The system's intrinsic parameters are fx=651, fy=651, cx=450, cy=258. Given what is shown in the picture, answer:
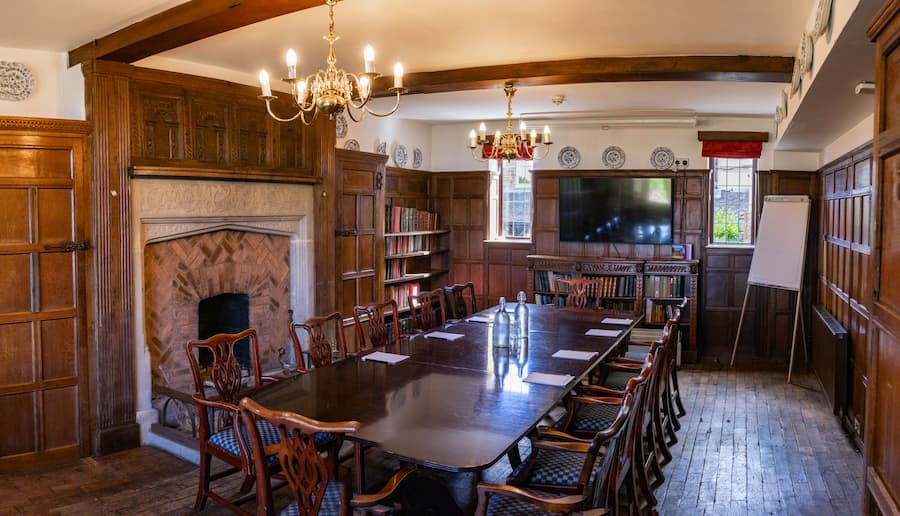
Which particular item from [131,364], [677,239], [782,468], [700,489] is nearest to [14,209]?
[131,364]

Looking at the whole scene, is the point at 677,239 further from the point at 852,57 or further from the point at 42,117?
the point at 42,117

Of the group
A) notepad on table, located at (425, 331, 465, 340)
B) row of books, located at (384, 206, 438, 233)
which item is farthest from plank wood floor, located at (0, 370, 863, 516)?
row of books, located at (384, 206, 438, 233)

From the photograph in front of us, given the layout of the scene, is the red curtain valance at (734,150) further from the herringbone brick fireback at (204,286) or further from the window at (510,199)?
the herringbone brick fireback at (204,286)

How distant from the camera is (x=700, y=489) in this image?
3.95 metres

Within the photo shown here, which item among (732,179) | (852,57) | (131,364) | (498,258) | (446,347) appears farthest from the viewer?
(498,258)

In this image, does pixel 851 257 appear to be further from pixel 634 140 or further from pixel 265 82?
pixel 265 82

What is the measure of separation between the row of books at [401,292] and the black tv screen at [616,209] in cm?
196

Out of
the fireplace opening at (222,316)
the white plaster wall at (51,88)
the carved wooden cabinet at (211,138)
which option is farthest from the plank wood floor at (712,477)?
the white plaster wall at (51,88)

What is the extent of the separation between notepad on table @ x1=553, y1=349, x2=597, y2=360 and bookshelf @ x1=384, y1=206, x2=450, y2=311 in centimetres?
378

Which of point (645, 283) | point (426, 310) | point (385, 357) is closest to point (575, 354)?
point (385, 357)

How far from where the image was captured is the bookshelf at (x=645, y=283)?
7457 mm

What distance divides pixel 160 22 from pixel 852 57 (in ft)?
11.7

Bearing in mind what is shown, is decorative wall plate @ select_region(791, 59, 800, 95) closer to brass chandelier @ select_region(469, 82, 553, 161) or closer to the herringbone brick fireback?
brass chandelier @ select_region(469, 82, 553, 161)

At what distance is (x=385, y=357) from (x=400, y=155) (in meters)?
4.54
